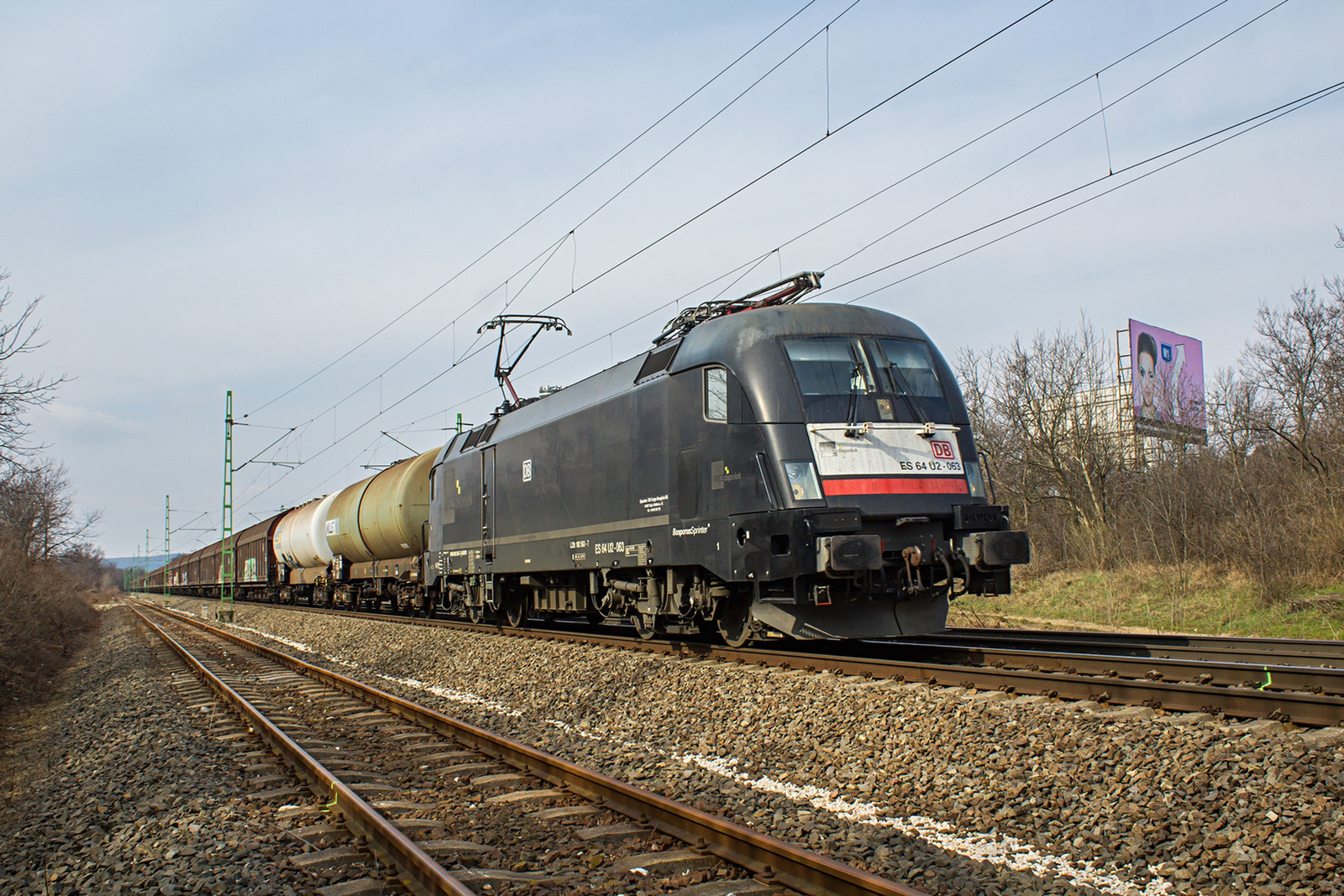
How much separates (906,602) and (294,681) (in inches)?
341

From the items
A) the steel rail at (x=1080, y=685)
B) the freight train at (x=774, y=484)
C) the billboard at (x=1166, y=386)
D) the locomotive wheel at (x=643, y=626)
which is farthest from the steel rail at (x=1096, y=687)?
the billboard at (x=1166, y=386)

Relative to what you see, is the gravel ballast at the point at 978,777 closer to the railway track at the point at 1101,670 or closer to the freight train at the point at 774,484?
the railway track at the point at 1101,670

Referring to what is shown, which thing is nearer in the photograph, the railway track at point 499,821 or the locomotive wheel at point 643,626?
the railway track at point 499,821

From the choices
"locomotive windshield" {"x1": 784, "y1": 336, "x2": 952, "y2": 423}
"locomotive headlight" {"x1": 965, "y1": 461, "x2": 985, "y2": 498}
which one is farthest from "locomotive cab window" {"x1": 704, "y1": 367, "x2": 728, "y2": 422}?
"locomotive headlight" {"x1": 965, "y1": 461, "x2": 985, "y2": 498}

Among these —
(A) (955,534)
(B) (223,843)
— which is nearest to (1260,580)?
(A) (955,534)

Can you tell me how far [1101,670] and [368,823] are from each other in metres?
6.19

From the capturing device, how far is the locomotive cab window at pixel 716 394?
32.2 feet

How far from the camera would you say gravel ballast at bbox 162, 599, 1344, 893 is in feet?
14.0

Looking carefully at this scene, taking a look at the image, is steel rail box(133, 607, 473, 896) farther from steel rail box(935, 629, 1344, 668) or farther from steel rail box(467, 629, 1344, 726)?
steel rail box(935, 629, 1344, 668)

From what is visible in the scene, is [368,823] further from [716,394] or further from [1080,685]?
[716,394]

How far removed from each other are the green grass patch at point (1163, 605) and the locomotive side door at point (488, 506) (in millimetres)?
8539

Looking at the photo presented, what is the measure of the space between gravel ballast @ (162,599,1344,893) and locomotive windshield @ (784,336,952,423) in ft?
8.86

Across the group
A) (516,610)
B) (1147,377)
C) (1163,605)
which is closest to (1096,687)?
(1163,605)

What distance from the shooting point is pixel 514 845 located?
203 inches
